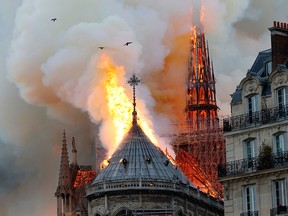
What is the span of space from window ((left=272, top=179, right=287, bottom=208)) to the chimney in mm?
7915

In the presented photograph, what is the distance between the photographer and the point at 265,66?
3556 inches

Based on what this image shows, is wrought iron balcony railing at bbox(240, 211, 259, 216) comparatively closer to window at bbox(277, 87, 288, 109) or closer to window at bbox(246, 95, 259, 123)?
window at bbox(246, 95, 259, 123)

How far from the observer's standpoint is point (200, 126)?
166 m

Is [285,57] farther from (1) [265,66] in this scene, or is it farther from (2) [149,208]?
(2) [149,208]

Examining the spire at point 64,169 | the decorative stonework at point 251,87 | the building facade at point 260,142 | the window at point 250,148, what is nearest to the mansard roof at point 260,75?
the building facade at point 260,142

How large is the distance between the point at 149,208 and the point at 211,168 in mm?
30453

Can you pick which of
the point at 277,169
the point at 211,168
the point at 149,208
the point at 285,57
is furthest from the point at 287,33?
the point at 211,168

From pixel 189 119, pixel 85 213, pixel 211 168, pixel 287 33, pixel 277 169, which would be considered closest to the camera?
pixel 277 169

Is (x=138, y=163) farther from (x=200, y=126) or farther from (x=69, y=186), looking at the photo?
(x=200, y=126)

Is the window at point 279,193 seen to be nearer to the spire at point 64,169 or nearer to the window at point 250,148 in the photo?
the window at point 250,148

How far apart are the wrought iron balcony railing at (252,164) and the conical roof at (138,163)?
135ft

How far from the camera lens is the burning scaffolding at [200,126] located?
154 metres

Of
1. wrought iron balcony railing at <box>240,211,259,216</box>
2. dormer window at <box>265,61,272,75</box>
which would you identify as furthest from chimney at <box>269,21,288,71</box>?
wrought iron balcony railing at <box>240,211,259,216</box>

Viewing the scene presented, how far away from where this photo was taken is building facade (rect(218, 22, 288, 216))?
8425 centimetres
